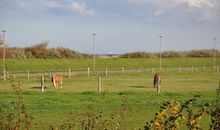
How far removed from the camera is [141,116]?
17.1 m

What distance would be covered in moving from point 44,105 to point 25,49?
229 feet

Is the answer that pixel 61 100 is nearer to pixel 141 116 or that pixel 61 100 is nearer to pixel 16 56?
pixel 141 116

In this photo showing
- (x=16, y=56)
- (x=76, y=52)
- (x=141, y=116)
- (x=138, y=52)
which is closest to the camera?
(x=141, y=116)

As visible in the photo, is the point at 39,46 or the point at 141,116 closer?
the point at 141,116

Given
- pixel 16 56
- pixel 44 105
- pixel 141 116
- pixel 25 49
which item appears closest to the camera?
pixel 141 116

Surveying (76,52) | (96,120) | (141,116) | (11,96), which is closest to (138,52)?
(76,52)

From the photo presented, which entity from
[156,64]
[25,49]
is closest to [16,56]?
[25,49]

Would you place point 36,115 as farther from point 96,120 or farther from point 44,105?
point 96,120

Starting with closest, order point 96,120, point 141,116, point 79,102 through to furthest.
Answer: point 96,120
point 141,116
point 79,102

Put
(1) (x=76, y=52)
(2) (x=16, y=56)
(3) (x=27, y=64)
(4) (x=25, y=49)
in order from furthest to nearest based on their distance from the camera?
(1) (x=76, y=52), (4) (x=25, y=49), (2) (x=16, y=56), (3) (x=27, y=64)

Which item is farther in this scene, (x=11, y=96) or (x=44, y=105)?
(x=11, y=96)

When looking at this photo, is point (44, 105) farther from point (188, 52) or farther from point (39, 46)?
point (188, 52)

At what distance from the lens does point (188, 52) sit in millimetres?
124125

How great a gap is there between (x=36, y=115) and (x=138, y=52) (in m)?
95.4
